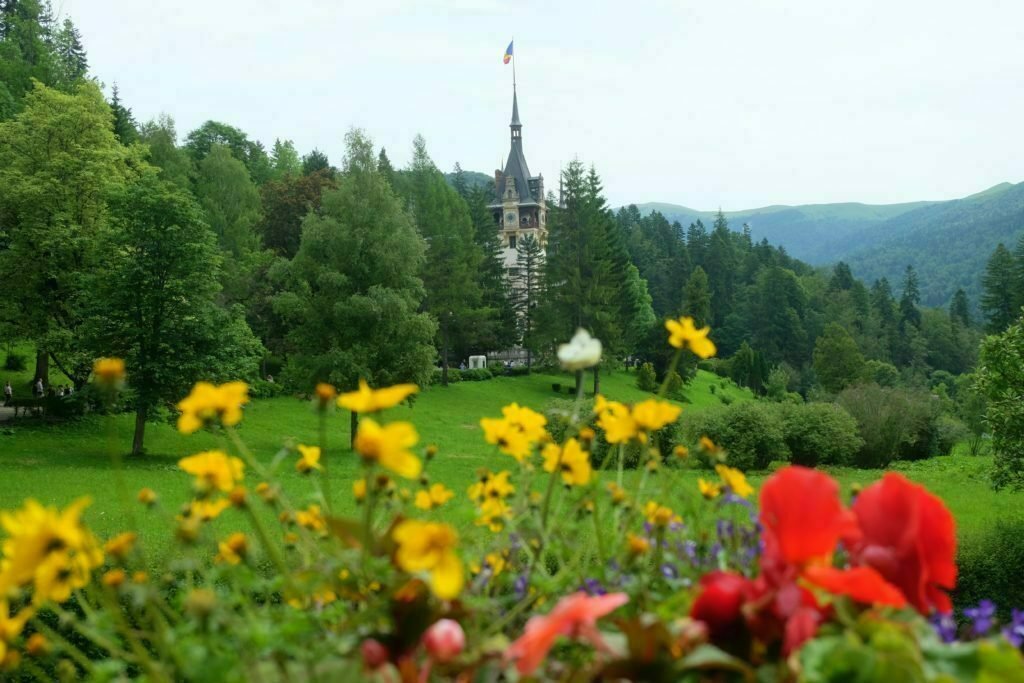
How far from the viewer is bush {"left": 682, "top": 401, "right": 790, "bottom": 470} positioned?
19797 millimetres

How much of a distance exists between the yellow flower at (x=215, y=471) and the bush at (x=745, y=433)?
18836 millimetres

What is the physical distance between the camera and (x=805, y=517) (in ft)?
3.35

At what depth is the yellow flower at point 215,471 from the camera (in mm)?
1340

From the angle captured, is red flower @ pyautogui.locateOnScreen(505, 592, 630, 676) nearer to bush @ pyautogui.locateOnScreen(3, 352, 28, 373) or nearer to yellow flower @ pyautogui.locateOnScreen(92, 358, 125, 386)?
yellow flower @ pyautogui.locateOnScreen(92, 358, 125, 386)

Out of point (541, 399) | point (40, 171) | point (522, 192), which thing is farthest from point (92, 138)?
point (522, 192)

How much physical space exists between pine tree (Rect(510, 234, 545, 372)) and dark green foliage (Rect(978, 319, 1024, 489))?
28.7 meters

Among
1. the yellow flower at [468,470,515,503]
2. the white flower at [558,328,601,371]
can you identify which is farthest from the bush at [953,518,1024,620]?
the white flower at [558,328,601,371]

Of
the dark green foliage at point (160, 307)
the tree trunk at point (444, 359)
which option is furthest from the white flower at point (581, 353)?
the tree trunk at point (444, 359)

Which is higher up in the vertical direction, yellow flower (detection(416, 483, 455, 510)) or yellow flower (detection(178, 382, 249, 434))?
yellow flower (detection(178, 382, 249, 434))

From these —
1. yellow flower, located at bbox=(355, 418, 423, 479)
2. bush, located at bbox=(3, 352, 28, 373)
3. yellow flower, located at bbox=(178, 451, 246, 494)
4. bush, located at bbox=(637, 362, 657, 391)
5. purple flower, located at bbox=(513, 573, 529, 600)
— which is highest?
yellow flower, located at bbox=(355, 418, 423, 479)

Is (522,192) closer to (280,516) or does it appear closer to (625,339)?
(625,339)

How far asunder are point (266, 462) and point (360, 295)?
5385 millimetres

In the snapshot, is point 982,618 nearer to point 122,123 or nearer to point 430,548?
point 430,548

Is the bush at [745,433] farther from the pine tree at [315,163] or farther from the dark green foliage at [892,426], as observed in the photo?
the pine tree at [315,163]
